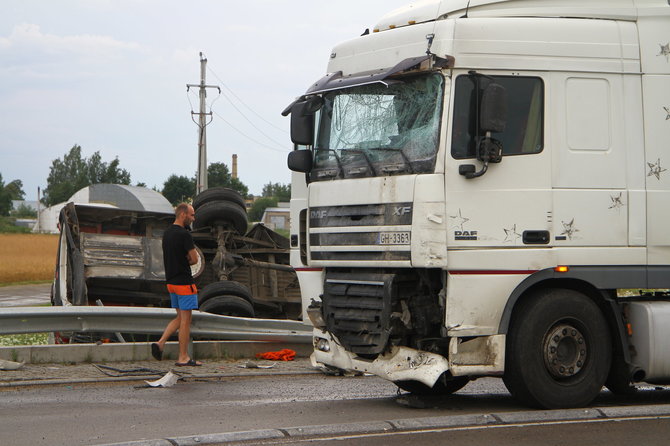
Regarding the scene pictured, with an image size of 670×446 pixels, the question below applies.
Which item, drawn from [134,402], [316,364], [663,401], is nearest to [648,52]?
[663,401]

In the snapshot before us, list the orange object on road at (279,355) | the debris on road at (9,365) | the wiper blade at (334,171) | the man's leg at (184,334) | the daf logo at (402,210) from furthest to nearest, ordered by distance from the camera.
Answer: the orange object on road at (279,355) < the man's leg at (184,334) < the debris on road at (9,365) < the wiper blade at (334,171) < the daf logo at (402,210)

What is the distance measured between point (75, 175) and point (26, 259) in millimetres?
89231

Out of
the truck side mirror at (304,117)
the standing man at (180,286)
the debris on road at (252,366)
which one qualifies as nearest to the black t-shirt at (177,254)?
the standing man at (180,286)

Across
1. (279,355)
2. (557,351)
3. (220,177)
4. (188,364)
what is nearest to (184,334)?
(188,364)

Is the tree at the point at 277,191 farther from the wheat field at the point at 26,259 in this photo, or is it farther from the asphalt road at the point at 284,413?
the asphalt road at the point at 284,413

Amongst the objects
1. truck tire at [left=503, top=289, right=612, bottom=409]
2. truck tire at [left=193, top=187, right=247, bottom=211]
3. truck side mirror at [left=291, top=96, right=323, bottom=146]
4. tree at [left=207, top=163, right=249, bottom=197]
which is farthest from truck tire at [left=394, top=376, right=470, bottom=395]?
tree at [left=207, top=163, right=249, bottom=197]

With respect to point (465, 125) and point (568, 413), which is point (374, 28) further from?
point (568, 413)

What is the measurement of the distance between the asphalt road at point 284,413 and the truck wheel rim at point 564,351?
41cm

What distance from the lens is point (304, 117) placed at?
909 cm

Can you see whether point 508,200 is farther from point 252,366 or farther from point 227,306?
point 227,306

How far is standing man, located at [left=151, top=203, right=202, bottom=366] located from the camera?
36.4ft

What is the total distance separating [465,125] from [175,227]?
15.0ft

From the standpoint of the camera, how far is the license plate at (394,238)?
807 centimetres

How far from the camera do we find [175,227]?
1157cm
